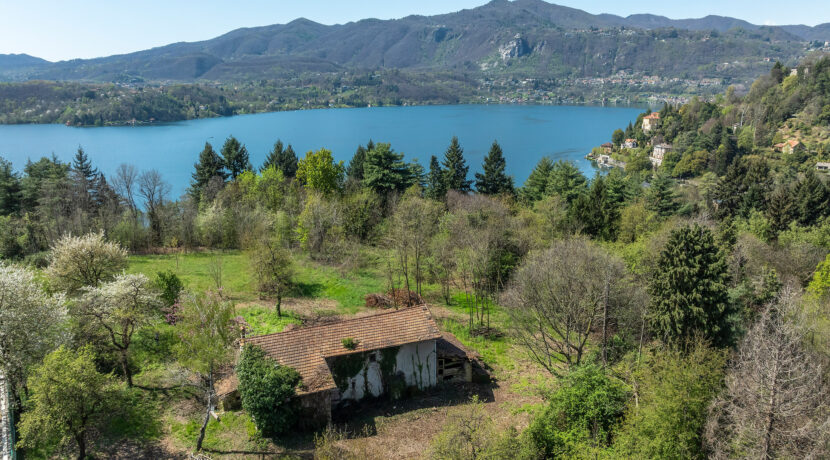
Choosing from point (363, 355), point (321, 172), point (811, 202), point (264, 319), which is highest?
point (321, 172)

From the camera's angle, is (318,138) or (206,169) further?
(318,138)

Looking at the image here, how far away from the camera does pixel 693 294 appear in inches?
771

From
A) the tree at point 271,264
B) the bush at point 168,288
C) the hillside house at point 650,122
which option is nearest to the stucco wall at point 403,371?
the tree at point 271,264

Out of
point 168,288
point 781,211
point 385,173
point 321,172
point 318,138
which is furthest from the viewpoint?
point 318,138

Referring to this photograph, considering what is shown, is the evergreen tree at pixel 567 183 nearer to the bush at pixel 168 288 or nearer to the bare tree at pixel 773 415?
the bare tree at pixel 773 415

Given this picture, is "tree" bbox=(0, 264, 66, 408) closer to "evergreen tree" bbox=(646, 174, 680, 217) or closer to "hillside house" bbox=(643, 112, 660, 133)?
"evergreen tree" bbox=(646, 174, 680, 217)

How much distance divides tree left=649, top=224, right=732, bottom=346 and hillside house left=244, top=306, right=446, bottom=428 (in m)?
10.3

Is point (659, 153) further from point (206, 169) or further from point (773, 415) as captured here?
point (773, 415)

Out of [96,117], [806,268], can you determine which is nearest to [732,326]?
[806,268]

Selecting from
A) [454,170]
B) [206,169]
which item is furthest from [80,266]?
[454,170]

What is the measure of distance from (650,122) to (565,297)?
98630 mm

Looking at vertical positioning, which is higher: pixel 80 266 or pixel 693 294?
pixel 80 266

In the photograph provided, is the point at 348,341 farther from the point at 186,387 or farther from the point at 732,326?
the point at 732,326

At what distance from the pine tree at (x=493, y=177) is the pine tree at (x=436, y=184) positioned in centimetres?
392
